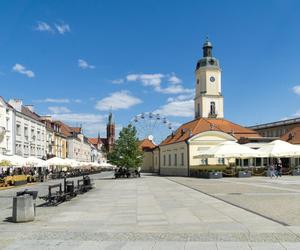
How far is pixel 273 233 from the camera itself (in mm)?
10930

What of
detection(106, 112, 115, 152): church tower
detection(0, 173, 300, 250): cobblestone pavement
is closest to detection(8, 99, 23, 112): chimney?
detection(0, 173, 300, 250): cobblestone pavement

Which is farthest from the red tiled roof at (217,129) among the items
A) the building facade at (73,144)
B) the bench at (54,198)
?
the bench at (54,198)

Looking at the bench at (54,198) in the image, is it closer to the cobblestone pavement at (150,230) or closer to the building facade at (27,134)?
the cobblestone pavement at (150,230)

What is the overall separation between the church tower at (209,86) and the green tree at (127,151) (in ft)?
76.4

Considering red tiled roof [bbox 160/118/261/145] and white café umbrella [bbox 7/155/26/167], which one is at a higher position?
red tiled roof [bbox 160/118/261/145]

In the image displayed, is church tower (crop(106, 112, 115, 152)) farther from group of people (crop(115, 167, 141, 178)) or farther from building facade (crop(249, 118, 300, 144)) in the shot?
group of people (crop(115, 167, 141, 178))

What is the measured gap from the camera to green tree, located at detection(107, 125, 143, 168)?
53.4m

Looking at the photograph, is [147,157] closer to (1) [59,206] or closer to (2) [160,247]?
(1) [59,206]

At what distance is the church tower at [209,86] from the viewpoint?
73.5 metres

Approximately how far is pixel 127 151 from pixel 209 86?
25.7 meters

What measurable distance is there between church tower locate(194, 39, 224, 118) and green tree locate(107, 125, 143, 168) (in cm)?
2328

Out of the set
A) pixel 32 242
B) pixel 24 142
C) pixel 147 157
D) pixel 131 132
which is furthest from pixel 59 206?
pixel 147 157

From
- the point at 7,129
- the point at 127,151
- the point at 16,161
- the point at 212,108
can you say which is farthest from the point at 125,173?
the point at 212,108

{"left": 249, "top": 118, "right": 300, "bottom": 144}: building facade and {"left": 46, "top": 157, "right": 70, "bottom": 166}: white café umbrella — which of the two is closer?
{"left": 46, "top": 157, "right": 70, "bottom": 166}: white café umbrella
